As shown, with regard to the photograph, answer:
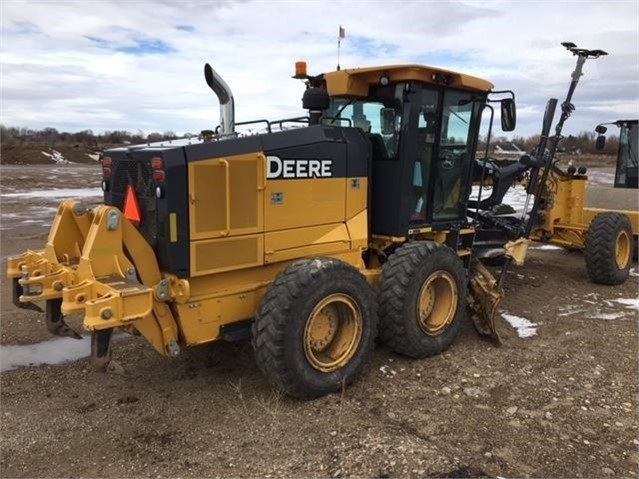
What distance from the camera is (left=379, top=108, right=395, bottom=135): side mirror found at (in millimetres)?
5374

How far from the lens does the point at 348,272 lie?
4555 millimetres

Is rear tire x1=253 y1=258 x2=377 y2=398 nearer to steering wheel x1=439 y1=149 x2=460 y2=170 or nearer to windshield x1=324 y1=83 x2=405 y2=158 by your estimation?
windshield x1=324 y1=83 x2=405 y2=158

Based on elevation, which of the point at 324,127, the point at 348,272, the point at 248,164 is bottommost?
the point at 348,272

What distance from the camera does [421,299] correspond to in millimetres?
5305

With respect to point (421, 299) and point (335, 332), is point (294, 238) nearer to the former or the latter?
point (335, 332)

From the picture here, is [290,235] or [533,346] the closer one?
[290,235]

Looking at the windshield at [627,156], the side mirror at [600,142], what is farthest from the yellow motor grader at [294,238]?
the windshield at [627,156]

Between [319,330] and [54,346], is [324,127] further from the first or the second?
[54,346]

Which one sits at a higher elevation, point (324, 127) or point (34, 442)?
point (324, 127)

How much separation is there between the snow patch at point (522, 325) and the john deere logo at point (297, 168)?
2787mm

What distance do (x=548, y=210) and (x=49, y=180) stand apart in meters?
22.4

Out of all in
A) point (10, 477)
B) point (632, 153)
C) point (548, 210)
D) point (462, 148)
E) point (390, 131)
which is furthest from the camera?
point (632, 153)

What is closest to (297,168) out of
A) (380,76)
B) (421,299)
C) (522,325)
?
(380,76)

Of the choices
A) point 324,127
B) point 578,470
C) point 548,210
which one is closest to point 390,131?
point 324,127
